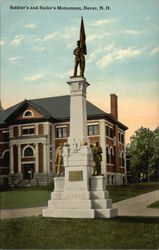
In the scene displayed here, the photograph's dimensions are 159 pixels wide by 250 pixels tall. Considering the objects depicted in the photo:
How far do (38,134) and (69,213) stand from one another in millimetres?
4387

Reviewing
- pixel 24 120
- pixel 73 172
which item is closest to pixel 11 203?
pixel 73 172

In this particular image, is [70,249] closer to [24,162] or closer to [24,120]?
[24,162]

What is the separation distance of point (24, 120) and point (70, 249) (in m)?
8.68

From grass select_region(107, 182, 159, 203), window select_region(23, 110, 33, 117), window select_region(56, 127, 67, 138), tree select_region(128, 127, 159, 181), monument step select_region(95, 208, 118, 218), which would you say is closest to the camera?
monument step select_region(95, 208, 118, 218)

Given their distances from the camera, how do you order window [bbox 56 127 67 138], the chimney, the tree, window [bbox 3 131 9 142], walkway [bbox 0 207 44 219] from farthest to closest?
window [bbox 56 127 67 138] < window [bbox 3 131 9 142] < the tree < the chimney < walkway [bbox 0 207 44 219]

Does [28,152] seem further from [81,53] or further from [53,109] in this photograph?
[81,53]

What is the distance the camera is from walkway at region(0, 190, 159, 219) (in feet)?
44.4

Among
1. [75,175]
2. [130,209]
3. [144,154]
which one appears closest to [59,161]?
[75,175]

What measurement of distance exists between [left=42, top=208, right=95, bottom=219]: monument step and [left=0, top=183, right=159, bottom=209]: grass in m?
0.70

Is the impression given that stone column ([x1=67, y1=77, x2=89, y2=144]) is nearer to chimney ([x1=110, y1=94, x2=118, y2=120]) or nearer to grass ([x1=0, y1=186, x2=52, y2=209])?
chimney ([x1=110, y1=94, x2=118, y2=120])

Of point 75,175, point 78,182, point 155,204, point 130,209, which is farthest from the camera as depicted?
point 130,209

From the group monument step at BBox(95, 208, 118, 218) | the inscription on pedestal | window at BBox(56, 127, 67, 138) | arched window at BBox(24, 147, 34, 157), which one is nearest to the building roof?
window at BBox(56, 127, 67, 138)

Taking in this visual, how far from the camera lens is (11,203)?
1344 centimetres

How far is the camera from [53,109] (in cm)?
1875
